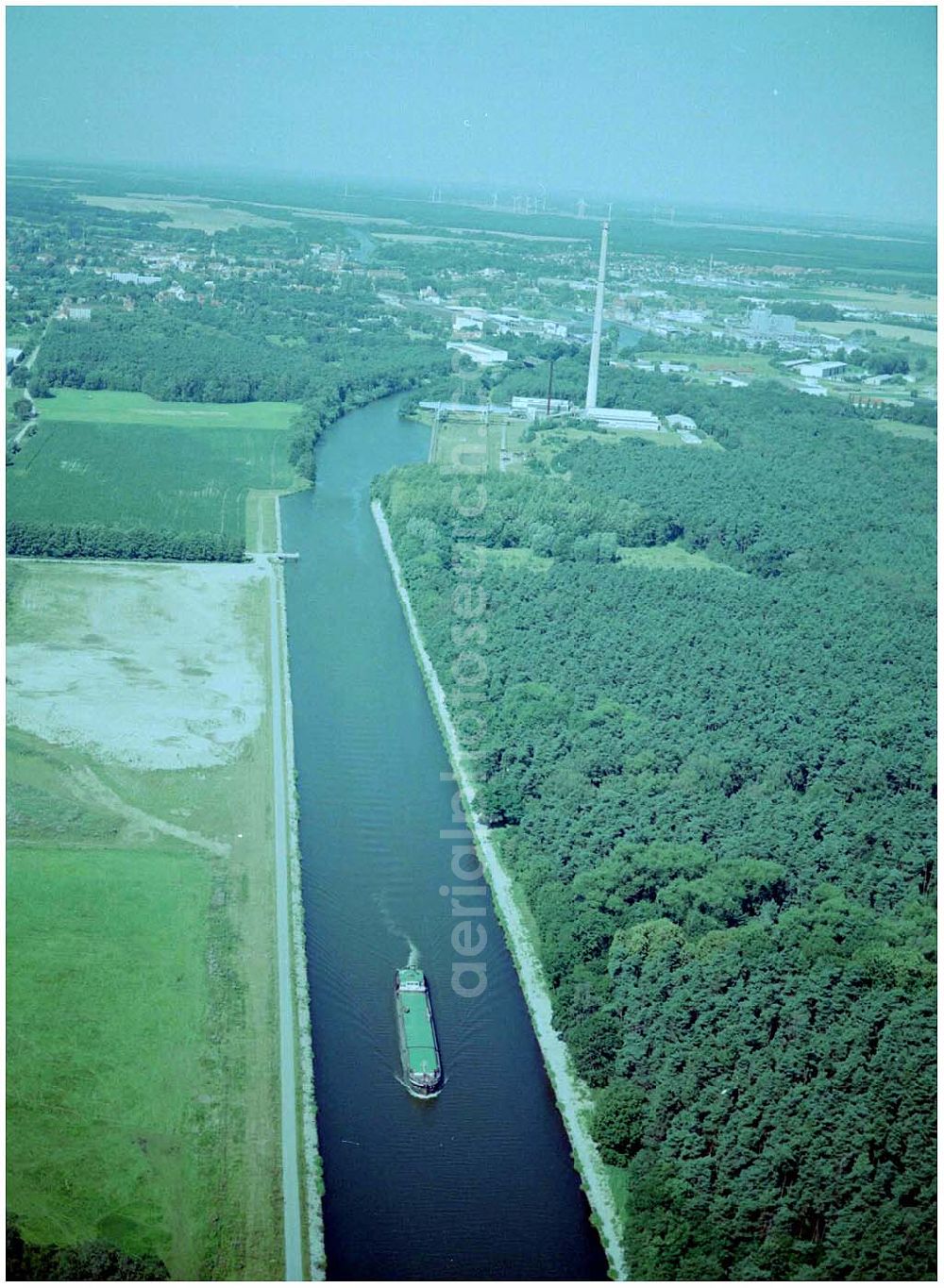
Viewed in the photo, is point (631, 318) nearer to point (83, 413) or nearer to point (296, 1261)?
point (83, 413)

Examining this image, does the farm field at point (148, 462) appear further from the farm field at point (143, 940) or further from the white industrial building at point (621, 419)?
the white industrial building at point (621, 419)

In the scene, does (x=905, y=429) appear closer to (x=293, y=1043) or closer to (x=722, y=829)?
(x=722, y=829)

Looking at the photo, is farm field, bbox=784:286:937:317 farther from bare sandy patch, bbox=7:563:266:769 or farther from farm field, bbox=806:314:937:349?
bare sandy patch, bbox=7:563:266:769

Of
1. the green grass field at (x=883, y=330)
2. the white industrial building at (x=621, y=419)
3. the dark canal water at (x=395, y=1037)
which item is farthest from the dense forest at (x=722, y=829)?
the green grass field at (x=883, y=330)

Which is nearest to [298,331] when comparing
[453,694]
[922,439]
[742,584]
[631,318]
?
[631,318]

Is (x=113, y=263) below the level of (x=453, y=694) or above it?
above

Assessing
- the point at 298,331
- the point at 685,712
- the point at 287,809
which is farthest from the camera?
the point at 298,331

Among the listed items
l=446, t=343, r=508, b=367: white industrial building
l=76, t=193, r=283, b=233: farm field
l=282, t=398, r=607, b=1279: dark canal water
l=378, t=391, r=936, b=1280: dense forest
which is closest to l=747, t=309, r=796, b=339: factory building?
l=446, t=343, r=508, b=367: white industrial building
